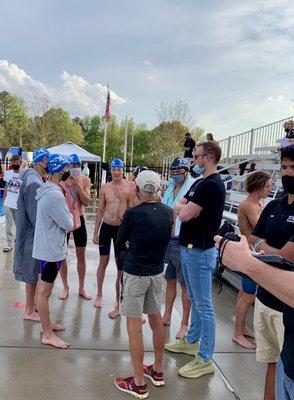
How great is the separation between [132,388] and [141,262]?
3.16 ft

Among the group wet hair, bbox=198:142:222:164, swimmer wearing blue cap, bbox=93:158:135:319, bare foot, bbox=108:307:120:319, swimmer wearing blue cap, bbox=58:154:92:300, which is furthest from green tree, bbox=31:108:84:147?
wet hair, bbox=198:142:222:164

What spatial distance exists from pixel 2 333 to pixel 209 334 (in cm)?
206

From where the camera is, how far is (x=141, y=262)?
298cm

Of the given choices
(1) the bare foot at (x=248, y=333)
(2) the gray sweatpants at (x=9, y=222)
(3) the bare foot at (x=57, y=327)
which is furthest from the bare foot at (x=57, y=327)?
(2) the gray sweatpants at (x=9, y=222)

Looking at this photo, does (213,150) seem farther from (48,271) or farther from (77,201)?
(77,201)

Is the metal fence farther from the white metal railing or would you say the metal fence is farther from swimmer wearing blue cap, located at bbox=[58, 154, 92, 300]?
swimmer wearing blue cap, located at bbox=[58, 154, 92, 300]

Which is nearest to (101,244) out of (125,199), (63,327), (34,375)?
(125,199)

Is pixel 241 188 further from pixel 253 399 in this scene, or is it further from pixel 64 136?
pixel 64 136

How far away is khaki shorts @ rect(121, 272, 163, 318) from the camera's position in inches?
118

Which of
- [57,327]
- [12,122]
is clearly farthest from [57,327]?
[12,122]

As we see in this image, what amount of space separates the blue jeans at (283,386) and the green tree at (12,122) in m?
47.2

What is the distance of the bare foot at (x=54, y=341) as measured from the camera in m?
3.68

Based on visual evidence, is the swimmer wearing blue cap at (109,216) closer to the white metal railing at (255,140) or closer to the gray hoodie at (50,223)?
the gray hoodie at (50,223)

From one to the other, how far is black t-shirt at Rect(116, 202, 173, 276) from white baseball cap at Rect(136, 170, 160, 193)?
12 cm
